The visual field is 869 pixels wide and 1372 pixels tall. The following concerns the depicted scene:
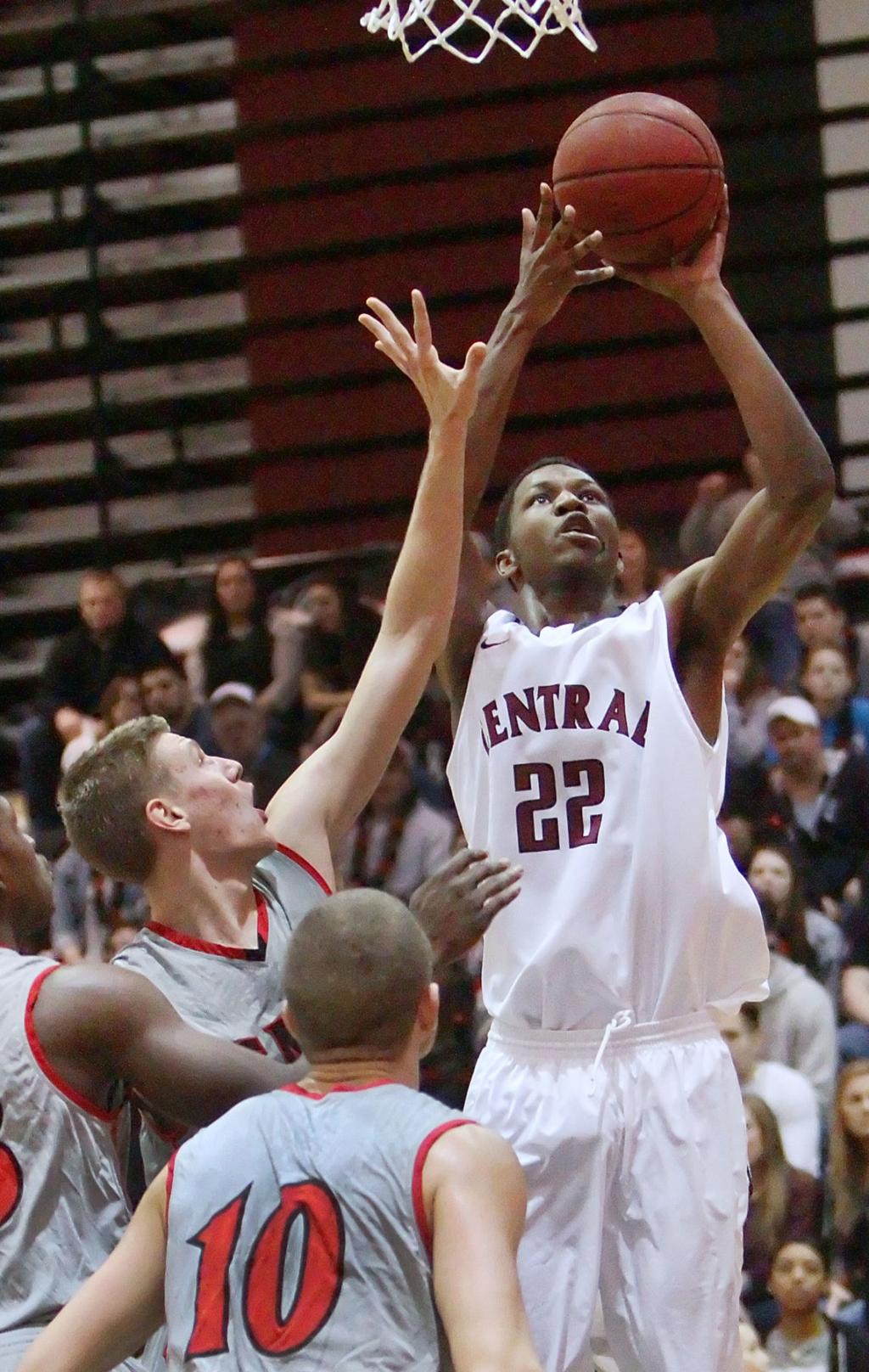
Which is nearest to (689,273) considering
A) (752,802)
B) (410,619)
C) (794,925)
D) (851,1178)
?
(410,619)

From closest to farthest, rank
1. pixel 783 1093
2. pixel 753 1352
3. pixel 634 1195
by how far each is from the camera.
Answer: pixel 634 1195 < pixel 753 1352 < pixel 783 1093

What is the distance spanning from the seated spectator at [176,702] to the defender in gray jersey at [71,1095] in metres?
5.26

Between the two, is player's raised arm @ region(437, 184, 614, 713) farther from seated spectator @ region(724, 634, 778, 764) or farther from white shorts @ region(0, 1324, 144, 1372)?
seated spectator @ region(724, 634, 778, 764)

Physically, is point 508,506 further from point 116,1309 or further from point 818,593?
point 818,593

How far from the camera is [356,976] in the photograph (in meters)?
2.71

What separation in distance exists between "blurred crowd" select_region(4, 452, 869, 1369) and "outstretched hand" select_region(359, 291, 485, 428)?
A: 3.33m

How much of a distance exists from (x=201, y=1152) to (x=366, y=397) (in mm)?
8089

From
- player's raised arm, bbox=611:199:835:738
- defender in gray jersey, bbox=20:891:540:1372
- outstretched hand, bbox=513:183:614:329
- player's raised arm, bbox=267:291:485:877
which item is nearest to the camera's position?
defender in gray jersey, bbox=20:891:540:1372

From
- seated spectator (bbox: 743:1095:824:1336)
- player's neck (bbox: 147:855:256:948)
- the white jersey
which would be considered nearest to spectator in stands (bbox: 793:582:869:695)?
seated spectator (bbox: 743:1095:824:1336)

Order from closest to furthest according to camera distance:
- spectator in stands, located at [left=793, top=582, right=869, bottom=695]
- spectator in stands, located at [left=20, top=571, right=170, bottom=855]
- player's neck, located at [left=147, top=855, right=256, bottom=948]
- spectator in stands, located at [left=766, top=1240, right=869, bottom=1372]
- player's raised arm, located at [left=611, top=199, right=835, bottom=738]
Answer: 1. player's neck, located at [left=147, top=855, right=256, bottom=948]
2. player's raised arm, located at [left=611, top=199, right=835, bottom=738]
3. spectator in stands, located at [left=766, top=1240, right=869, bottom=1372]
4. spectator in stands, located at [left=793, top=582, right=869, bottom=695]
5. spectator in stands, located at [left=20, top=571, right=170, bottom=855]

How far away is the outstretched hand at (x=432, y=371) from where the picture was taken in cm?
380

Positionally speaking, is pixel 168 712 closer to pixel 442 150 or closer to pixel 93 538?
pixel 93 538

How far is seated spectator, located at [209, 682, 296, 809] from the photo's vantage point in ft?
27.7

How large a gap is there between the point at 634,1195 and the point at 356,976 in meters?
1.29
